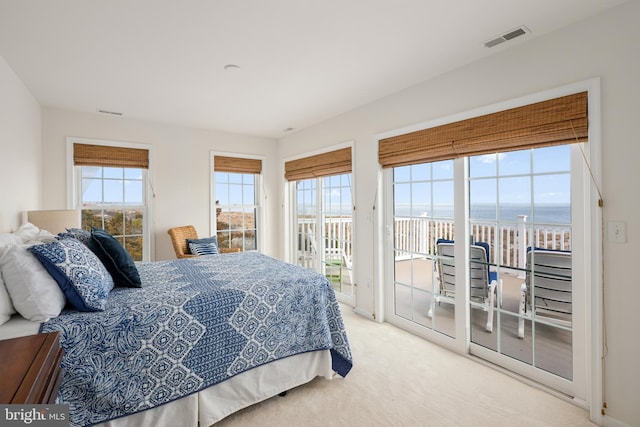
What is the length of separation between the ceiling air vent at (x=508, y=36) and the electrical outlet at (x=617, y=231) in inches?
56.1

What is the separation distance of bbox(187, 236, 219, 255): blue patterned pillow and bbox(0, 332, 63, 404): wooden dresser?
3172mm

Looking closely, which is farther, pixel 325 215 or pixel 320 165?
pixel 325 215

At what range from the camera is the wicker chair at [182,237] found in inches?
166

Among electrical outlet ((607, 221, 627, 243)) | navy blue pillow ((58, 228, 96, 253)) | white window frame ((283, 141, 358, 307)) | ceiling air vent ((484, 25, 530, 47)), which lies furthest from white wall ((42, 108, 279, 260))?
electrical outlet ((607, 221, 627, 243))

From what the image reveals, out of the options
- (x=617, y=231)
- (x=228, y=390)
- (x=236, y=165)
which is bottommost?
(x=228, y=390)

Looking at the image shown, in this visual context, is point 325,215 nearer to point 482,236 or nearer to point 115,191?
point 482,236

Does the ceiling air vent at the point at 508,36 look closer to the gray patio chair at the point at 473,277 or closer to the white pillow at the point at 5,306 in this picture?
the gray patio chair at the point at 473,277

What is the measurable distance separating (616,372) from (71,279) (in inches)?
128

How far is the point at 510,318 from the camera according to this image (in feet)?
8.70

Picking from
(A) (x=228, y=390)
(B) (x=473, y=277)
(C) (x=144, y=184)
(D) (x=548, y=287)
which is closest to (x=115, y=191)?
(C) (x=144, y=184)

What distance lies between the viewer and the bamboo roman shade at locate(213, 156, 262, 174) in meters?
4.99

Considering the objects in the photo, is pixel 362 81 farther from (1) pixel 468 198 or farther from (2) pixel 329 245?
(2) pixel 329 245

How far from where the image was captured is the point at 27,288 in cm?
153

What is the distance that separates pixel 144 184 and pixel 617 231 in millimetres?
5159
